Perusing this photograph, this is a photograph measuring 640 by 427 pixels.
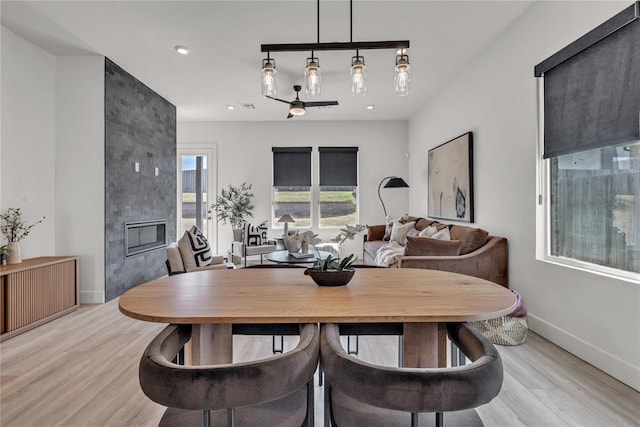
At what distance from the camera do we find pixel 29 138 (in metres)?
3.45

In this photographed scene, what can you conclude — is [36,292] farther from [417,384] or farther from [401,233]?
[401,233]

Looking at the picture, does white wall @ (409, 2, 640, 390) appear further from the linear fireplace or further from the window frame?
the linear fireplace

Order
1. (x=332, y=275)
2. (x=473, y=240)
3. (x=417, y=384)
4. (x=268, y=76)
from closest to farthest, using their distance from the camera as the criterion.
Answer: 1. (x=417, y=384)
2. (x=332, y=275)
3. (x=268, y=76)
4. (x=473, y=240)

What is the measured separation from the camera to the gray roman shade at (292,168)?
666cm

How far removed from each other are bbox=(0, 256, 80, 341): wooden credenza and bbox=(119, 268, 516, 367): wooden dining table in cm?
228

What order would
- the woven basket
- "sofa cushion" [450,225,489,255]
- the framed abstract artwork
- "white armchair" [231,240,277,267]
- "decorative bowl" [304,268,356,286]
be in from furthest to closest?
1. "white armchair" [231,240,277,267]
2. the framed abstract artwork
3. "sofa cushion" [450,225,489,255]
4. the woven basket
5. "decorative bowl" [304,268,356,286]

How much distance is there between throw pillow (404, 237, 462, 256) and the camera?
3.21m

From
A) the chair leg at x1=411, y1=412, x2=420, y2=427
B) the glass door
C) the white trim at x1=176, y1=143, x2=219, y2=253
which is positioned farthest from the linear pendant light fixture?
the glass door

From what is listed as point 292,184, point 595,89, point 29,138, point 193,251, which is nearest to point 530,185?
point 595,89

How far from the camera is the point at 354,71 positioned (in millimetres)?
1992

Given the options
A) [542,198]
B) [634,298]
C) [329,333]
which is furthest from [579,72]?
[329,333]

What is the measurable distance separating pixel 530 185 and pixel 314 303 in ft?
8.53

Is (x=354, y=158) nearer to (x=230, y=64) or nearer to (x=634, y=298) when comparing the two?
(x=230, y=64)

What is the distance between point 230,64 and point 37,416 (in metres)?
3.70
